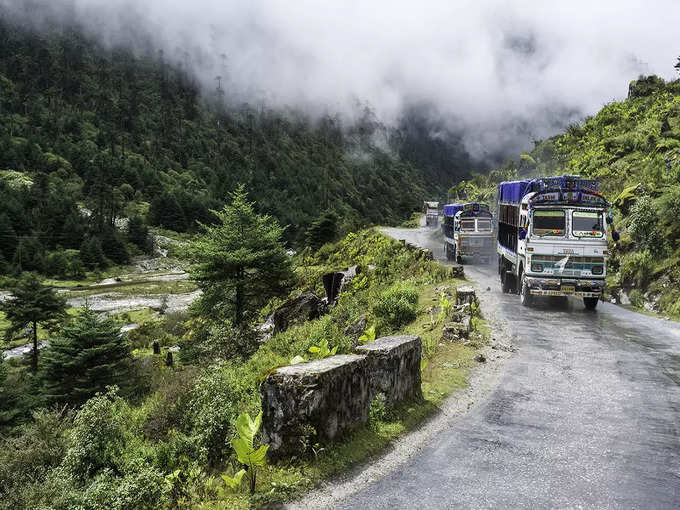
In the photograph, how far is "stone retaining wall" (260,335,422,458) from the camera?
604cm

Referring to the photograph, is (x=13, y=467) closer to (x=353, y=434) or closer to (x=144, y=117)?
(x=353, y=434)

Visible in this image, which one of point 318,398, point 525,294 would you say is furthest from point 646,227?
point 318,398

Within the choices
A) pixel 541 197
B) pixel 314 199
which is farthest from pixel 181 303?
pixel 314 199

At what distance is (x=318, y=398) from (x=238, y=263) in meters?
20.8

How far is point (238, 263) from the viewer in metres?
26.2

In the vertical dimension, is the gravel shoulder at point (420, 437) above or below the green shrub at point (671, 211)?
below

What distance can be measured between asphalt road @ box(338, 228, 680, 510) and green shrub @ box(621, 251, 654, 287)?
1070cm

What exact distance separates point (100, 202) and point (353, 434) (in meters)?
116

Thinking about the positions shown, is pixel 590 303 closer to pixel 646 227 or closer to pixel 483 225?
pixel 646 227

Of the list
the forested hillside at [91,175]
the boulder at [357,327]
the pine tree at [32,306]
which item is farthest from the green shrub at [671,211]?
the pine tree at [32,306]

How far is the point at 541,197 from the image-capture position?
57.8 ft

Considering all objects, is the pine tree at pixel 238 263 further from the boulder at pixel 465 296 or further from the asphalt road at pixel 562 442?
the asphalt road at pixel 562 442

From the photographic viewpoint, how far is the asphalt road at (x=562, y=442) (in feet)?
18.2

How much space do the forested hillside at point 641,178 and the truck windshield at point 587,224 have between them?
4981 mm
